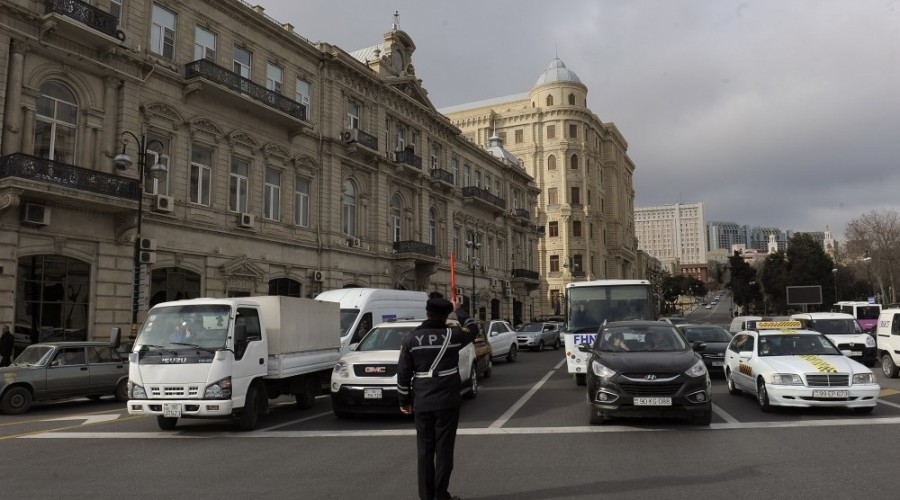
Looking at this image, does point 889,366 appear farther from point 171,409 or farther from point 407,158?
point 407,158

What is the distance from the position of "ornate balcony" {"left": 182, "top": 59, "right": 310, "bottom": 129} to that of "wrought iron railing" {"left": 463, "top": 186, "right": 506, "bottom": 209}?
19.4 meters

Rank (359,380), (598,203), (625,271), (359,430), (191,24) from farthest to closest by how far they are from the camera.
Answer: (625,271) → (598,203) → (191,24) → (359,380) → (359,430)

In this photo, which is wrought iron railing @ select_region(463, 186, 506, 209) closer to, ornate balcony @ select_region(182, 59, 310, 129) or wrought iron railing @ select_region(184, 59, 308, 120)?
ornate balcony @ select_region(182, 59, 310, 129)

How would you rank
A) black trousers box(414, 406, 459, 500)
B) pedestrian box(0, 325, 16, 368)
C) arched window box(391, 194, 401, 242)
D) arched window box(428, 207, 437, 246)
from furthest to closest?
arched window box(428, 207, 437, 246) < arched window box(391, 194, 401, 242) < pedestrian box(0, 325, 16, 368) < black trousers box(414, 406, 459, 500)

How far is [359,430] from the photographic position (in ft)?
31.4

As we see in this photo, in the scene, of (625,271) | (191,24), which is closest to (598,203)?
(625,271)

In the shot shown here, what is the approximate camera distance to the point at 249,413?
9.75 metres

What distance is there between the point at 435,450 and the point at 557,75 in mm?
78175

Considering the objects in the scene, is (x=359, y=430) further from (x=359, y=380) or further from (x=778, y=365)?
(x=778, y=365)

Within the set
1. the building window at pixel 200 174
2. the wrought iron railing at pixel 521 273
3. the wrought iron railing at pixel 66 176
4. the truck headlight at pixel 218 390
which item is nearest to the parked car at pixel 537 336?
the building window at pixel 200 174

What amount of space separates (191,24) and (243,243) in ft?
29.4

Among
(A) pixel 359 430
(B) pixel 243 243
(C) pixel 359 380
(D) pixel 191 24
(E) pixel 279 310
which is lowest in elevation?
(A) pixel 359 430

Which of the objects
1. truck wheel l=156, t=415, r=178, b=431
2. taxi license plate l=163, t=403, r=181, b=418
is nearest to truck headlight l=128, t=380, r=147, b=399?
taxi license plate l=163, t=403, r=181, b=418

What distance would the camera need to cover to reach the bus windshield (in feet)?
50.8
